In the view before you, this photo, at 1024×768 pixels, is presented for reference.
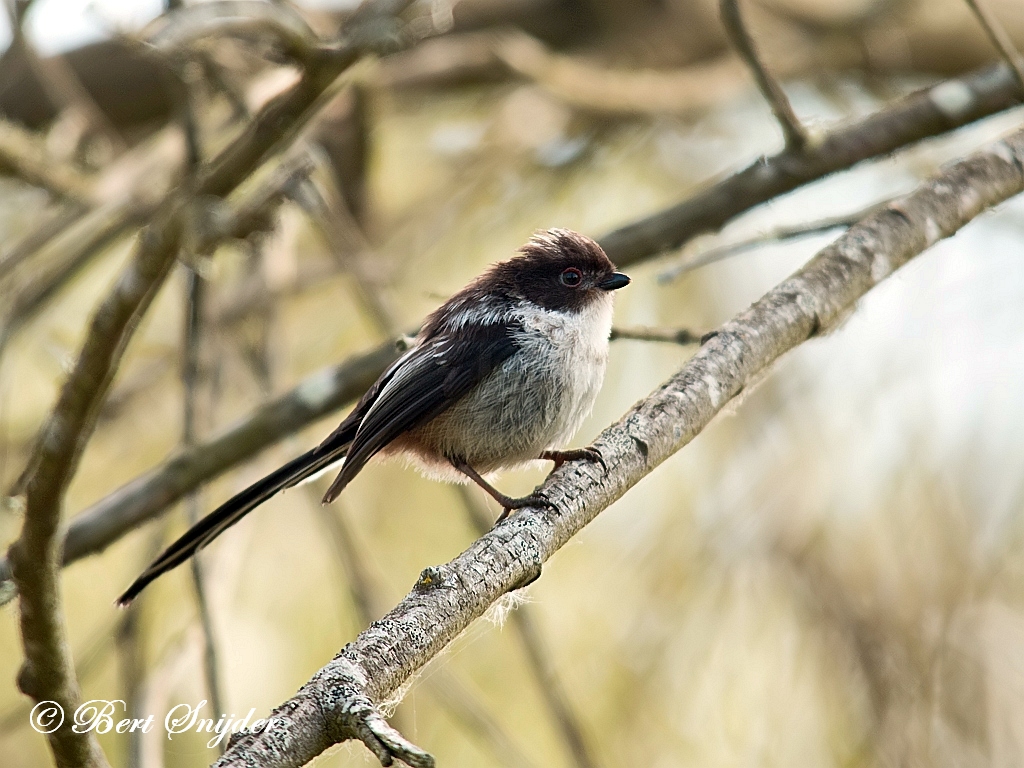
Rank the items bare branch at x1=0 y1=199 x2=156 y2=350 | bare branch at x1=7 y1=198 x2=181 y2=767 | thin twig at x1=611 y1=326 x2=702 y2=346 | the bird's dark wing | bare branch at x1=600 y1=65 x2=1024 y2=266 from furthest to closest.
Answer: bare branch at x1=0 y1=199 x2=156 y2=350, bare branch at x1=600 y1=65 x2=1024 y2=266, the bird's dark wing, thin twig at x1=611 y1=326 x2=702 y2=346, bare branch at x1=7 y1=198 x2=181 y2=767

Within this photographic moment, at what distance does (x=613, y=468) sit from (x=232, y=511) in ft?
4.46

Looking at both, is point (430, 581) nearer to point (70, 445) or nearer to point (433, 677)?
point (70, 445)

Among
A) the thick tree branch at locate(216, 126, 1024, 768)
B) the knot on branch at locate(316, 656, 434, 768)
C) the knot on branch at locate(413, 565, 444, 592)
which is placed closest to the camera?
the knot on branch at locate(316, 656, 434, 768)

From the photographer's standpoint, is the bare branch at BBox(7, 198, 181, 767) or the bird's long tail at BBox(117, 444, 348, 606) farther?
the bird's long tail at BBox(117, 444, 348, 606)

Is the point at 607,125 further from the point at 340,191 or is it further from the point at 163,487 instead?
the point at 163,487

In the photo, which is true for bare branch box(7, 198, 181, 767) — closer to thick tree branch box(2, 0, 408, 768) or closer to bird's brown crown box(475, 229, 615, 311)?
thick tree branch box(2, 0, 408, 768)

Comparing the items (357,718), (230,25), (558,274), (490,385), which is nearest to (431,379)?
(490,385)

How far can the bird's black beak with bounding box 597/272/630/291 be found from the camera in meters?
3.61

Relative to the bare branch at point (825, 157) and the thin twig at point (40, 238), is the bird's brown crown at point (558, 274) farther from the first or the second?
the thin twig at point (40, 238)

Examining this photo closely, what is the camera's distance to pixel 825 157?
3.74m

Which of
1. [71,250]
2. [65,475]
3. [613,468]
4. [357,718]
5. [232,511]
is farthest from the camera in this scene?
[71,250]

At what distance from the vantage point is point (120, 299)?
83.2 inches

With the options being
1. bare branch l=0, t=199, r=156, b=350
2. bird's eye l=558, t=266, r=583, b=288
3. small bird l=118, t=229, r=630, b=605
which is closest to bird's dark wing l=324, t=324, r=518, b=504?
small bird l=118, t=229, r=630, b=605

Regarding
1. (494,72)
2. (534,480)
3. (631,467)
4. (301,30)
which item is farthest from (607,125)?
(631,467)
